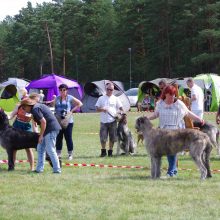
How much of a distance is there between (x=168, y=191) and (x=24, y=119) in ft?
11.8

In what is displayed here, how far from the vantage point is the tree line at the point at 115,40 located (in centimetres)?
5294

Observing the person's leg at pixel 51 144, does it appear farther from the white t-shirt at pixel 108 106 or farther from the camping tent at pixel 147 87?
the camping tent at pixel 147 87

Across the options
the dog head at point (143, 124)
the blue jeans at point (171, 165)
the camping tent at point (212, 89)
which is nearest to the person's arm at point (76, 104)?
the dog head at point (143, 124)

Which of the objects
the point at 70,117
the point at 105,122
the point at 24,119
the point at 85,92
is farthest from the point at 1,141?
the point at 85,92

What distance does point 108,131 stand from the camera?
12.5 metres

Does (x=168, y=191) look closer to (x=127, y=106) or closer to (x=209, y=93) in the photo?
(x=127, y=106)

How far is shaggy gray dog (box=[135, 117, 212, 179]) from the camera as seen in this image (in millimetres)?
8508

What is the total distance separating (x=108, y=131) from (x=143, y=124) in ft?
11.9

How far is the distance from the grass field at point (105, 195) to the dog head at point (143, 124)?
0.83m

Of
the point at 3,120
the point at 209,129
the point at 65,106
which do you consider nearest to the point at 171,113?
the point at 209,129

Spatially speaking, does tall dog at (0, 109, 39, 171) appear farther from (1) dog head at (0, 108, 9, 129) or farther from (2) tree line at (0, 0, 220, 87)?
(2) tree line at (0, 0, 220, 87)

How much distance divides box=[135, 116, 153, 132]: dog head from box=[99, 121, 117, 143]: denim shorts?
135 inches

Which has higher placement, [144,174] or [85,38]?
[85,38]

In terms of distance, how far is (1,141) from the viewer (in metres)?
9.68
